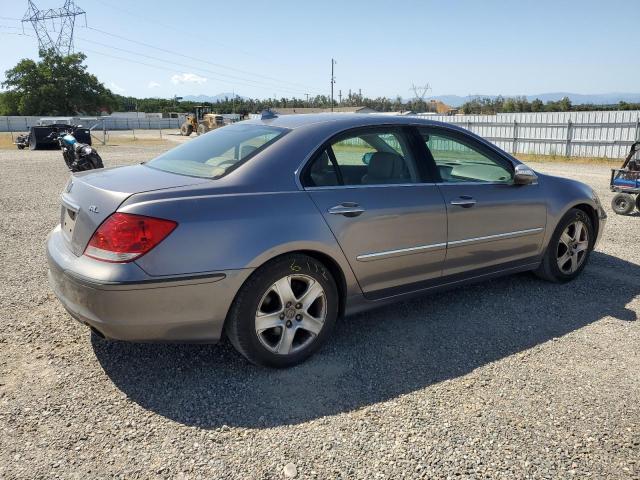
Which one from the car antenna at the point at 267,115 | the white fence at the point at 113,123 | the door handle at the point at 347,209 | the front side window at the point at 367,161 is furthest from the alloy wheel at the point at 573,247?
the white fence at the point at 113,123

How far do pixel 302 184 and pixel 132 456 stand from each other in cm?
180

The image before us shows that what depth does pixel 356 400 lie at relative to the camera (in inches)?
116

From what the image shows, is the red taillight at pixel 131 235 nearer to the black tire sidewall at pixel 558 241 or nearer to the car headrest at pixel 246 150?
the car headrest at pixel 246 150

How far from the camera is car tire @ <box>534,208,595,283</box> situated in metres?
4.77

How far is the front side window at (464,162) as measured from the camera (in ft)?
13.6

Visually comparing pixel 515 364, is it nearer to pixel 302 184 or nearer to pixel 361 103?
pixel 302 184

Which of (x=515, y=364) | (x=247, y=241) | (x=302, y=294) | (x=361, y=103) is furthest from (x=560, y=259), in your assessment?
(x=361, y=103)

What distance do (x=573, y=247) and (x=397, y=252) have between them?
2323 mm

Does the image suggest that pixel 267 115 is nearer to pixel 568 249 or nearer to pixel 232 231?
pixel 232 231

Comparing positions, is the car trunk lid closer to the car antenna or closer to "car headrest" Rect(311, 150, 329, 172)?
"car headrest" Rect(311, 150, 329, 172)

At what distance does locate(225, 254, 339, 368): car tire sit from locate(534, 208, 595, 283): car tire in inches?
97.6

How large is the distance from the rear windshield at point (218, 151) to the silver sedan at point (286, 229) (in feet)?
0.06

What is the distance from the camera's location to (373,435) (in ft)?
8.59

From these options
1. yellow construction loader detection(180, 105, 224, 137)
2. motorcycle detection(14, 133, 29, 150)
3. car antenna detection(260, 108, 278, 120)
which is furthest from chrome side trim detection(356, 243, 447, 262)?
yellow construction loader detection(180, 105, 224, 137)
